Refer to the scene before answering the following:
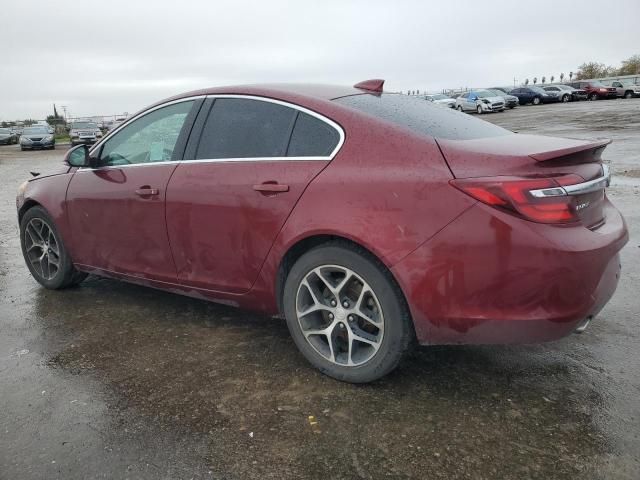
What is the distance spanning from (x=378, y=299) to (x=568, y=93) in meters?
49.3

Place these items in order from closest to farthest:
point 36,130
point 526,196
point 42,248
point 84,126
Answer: point 526,196 < point 42,248 < point 36,130 < point 84,126

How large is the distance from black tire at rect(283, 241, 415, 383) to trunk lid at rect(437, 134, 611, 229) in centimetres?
63

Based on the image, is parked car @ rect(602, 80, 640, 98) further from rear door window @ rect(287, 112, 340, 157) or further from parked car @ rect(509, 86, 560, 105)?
rear door window @ rect(287, 112, 340, 157)

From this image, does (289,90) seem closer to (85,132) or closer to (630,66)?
(85,132)

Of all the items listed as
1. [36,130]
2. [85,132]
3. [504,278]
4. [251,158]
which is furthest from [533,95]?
[504,278]

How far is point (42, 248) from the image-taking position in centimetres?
490

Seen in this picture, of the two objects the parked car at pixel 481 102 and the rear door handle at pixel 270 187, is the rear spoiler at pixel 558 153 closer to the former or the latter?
the rear door handle at pixel 270 187

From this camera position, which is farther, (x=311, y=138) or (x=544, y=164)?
(x=311, y=138)

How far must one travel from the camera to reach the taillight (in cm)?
247

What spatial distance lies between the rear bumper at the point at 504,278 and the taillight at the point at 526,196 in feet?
0.14

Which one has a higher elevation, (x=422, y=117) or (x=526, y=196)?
(x=422, y=117)

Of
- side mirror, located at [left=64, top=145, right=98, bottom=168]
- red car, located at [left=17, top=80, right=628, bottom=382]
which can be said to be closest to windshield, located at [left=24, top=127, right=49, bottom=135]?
side mirror, located at [left=64, top=145, right=98, bottom=168]

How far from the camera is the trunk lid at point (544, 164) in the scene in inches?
101

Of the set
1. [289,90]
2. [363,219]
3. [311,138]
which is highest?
[289,90]
